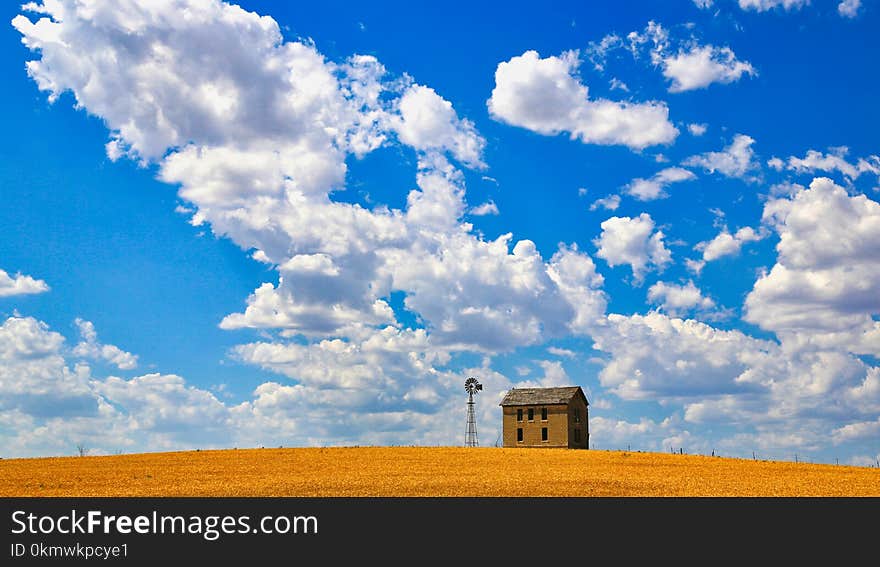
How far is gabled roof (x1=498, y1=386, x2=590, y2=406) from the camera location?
92062 millimetres

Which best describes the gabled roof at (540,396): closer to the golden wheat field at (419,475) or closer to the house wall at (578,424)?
the house wall at (578,424)

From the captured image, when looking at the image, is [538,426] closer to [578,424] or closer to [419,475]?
[578,424]

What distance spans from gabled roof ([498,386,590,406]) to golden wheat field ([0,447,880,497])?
17.7 m

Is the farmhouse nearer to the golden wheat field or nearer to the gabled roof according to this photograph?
the gabled roof

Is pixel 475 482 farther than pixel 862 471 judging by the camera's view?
No

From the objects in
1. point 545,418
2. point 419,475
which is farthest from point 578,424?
point 419,475

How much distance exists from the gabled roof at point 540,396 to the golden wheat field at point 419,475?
17.7m

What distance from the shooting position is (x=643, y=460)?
68.4 meters

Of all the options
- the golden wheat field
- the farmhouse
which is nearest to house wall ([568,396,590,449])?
the farmhouse
